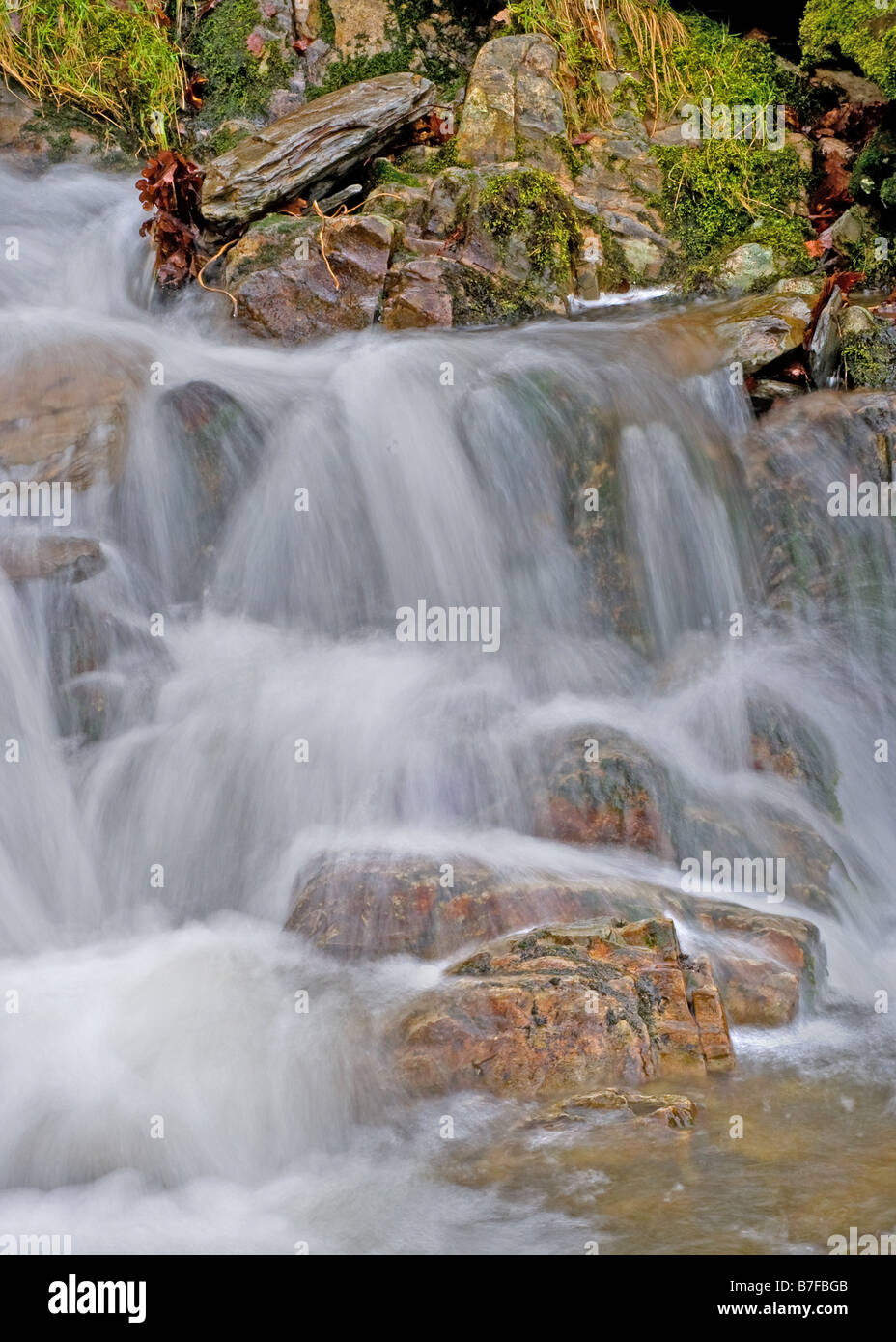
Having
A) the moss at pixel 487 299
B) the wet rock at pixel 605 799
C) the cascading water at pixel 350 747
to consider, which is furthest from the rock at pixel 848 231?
the wet rock at pixel 605 799

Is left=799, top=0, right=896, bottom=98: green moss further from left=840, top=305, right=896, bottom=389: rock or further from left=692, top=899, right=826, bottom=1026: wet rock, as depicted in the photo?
left=692, top=899, right=826, bottom=1026: wet rock

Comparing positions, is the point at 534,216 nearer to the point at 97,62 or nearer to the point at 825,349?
the point at 825,349

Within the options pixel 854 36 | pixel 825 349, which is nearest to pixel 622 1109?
pixel 825 349

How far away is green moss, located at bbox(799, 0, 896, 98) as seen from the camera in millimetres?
8250

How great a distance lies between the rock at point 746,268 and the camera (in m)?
8.40

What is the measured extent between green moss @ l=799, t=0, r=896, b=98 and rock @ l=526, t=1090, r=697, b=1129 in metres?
7.63

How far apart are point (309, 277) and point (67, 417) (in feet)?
6.69

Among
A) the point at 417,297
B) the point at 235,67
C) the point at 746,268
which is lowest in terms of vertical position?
the point at 417,297

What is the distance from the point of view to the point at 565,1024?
352 cm

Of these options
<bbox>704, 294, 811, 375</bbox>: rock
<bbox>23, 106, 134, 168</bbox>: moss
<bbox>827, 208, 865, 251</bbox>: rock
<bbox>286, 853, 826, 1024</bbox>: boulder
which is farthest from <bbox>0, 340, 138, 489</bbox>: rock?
<bbox>827, 208, 865, 251</bbox>: rock

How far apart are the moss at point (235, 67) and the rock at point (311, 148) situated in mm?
1239

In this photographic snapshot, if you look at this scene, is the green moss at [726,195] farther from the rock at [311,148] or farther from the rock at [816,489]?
the rock at [816,489]

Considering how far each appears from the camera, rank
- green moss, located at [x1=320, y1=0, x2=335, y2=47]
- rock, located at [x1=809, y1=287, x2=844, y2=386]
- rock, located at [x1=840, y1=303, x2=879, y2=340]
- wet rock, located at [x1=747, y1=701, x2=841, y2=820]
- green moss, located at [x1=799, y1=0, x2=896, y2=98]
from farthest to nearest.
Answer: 1. green moss, located at [x1=320, y1=0, x2=335, y2=47]
2. green moss, located at [x1=799, y1=0, x2=896, y2=98]
3. rock, located at [x1=840, y1=303, x2=879, y2=340]
4. rock, located at [x1=809, y1=287, x2=844, y2=386]
5. wet rock, located at [x1=747, y1=701, x2=841, y2=820]
